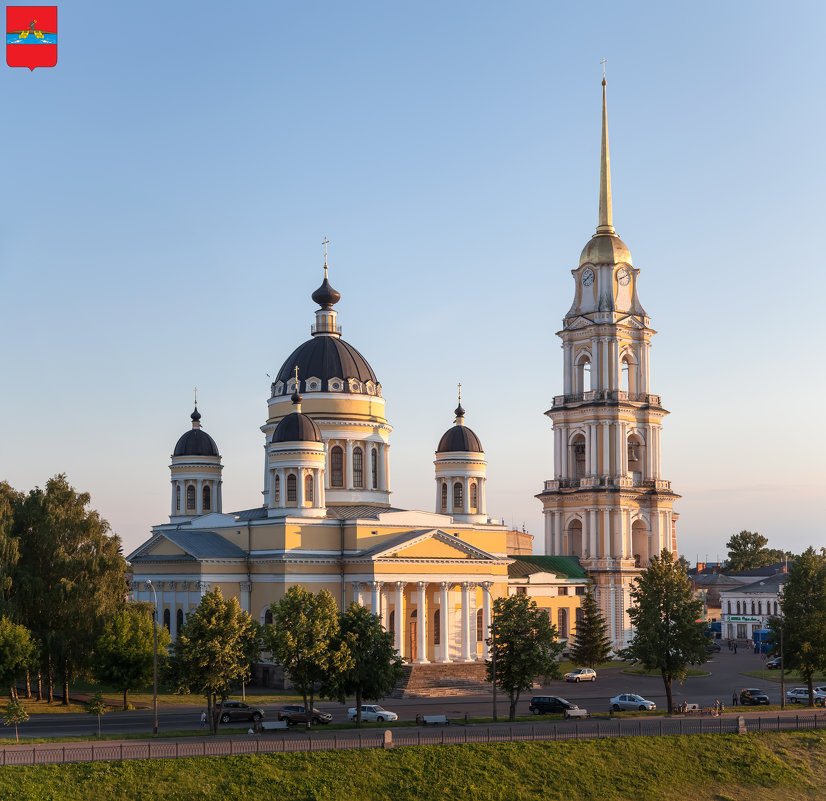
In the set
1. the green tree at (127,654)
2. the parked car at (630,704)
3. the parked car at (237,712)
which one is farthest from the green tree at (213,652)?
the parked car at (630,704)

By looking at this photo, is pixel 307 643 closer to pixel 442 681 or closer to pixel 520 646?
pixel 520 646

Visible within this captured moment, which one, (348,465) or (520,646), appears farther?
(348,465)

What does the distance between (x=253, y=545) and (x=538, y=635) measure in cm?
2161

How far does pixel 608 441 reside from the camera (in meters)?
83.8

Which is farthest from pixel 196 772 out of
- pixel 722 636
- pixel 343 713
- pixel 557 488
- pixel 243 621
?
pixel 722 636

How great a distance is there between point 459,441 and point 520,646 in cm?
2555

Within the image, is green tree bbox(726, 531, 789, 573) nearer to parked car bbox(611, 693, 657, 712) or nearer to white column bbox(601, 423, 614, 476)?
white column bbox(601, 423, 614, 476)

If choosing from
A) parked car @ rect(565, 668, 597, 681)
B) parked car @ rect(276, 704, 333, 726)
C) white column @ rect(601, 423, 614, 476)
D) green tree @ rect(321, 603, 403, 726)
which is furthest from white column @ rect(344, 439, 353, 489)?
parked car @ rect(276, 704, 333, 726)

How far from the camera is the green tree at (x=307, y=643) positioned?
47688mm

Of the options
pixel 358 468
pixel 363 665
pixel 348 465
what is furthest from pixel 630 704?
pixel 358 468

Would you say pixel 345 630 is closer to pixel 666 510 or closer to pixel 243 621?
pixel 243 621

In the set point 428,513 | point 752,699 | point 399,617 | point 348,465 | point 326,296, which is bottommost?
point 752,699

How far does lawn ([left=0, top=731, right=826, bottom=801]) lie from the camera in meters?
37.1

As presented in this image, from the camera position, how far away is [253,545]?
67062mm
